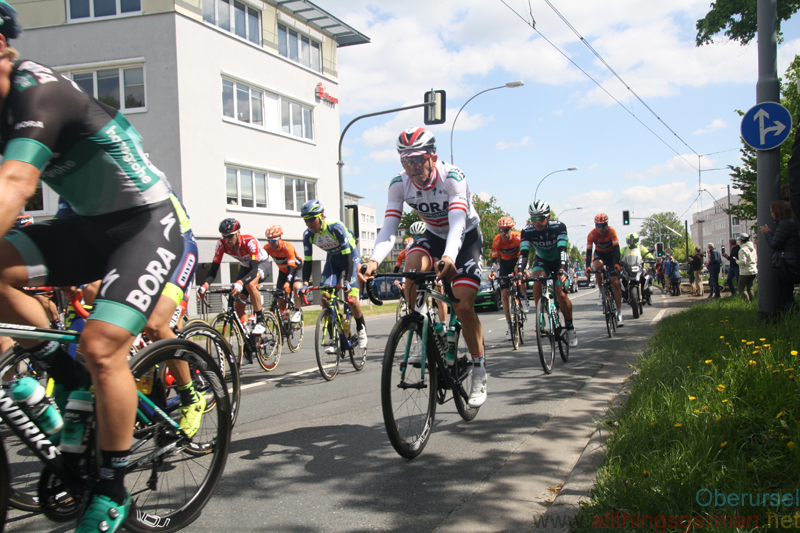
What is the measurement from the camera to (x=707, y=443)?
2.94 m

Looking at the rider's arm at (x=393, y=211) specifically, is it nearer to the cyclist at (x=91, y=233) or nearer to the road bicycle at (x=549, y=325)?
the cyclist at (x=91, y=233)

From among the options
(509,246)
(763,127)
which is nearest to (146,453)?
(763,127)

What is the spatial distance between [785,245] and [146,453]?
6736 millimetres

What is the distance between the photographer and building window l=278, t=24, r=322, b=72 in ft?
92.5

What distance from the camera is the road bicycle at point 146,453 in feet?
7.64

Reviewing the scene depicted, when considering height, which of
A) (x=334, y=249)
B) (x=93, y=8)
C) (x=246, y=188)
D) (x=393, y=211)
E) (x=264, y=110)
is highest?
(x=93, y=8)

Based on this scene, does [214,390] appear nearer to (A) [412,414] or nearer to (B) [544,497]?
(A) [412,414]

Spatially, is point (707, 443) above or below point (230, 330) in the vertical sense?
below

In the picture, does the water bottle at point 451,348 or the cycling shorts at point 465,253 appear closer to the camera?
the water bottle at point 451,348

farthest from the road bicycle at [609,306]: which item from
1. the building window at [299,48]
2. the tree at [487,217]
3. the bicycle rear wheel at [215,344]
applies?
the tree at [487,217]

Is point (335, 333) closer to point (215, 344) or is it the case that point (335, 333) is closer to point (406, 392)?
point (215, 344)

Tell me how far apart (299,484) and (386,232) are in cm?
190

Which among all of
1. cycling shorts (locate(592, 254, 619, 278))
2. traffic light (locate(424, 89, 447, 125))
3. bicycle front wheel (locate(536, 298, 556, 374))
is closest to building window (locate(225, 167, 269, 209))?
traffic light (locate(424, 89, 447, 125))

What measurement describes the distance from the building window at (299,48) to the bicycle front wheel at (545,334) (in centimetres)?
2444
